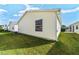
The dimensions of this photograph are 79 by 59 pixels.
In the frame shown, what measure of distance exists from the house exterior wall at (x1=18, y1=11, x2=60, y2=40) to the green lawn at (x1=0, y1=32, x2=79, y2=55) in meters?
0.06

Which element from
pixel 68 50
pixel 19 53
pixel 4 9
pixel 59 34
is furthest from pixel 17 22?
pixel 68 50

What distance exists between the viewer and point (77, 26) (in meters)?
2.09

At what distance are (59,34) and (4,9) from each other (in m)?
0.70

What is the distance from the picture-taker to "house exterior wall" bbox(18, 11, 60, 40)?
2109mm

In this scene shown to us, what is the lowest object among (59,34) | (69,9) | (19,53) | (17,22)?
(19,53)

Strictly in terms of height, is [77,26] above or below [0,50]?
above

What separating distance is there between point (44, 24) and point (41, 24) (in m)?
0.04

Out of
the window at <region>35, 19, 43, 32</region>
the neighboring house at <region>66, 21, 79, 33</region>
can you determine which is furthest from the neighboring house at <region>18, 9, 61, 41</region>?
the neighboring house at <region>66, 21, 79, 33</region>

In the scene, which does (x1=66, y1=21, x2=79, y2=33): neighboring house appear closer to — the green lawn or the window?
the green lawn

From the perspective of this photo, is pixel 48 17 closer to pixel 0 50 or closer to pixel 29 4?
pixel 29 4

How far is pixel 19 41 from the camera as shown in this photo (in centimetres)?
212

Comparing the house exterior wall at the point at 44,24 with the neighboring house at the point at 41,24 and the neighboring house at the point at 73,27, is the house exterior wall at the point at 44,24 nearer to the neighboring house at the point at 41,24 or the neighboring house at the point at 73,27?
the neighboring house at the point at 41,24

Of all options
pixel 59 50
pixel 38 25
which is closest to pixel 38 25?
pixel 38 25

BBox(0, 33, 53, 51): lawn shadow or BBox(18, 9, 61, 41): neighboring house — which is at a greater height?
BBox(18, 9, 61, 41): neighboring house
